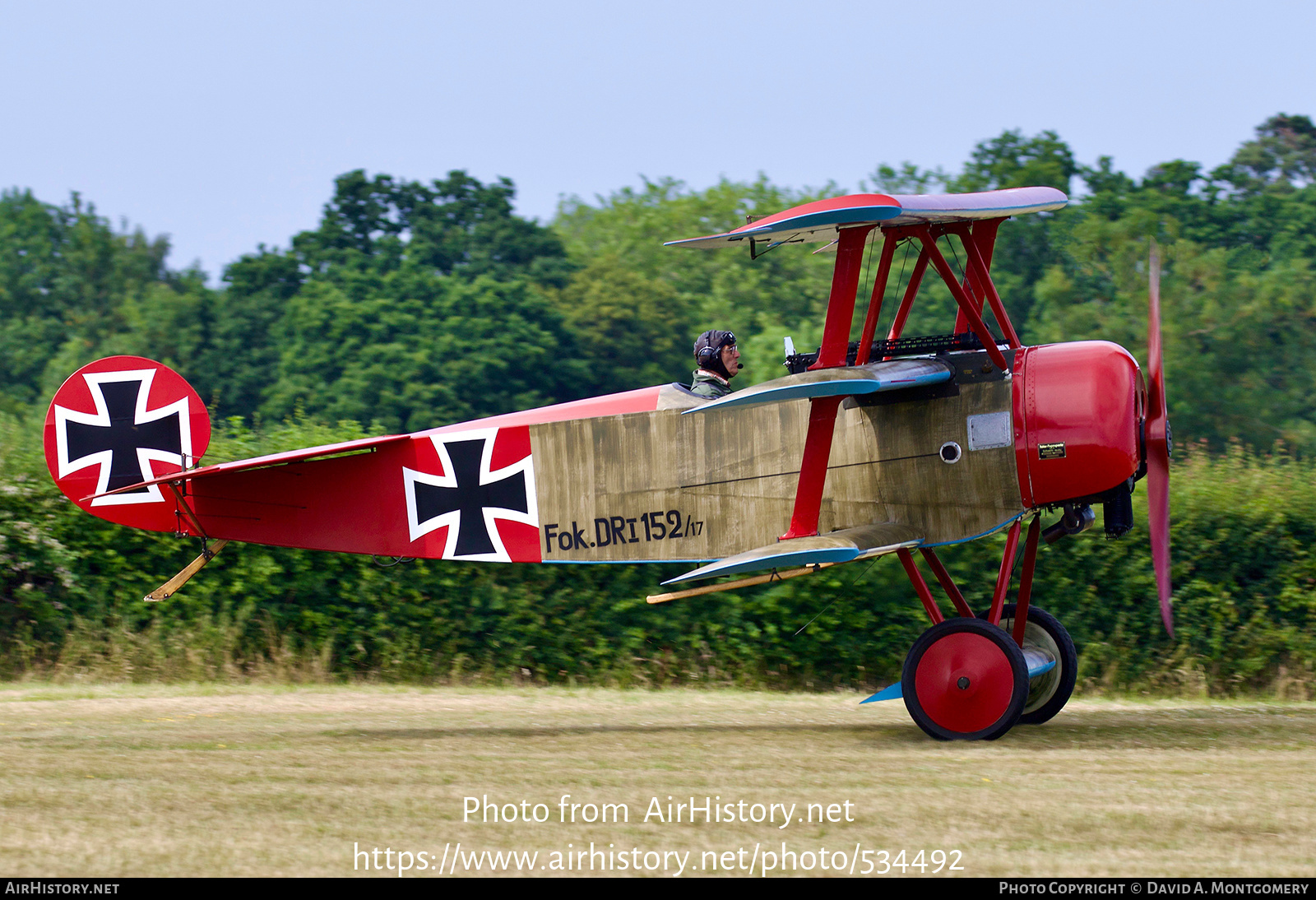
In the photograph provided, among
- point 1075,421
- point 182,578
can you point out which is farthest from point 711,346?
point 182,578

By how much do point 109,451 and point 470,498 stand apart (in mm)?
2566

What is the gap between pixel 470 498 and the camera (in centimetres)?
848

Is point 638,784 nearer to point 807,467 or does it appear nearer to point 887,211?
point 807,467

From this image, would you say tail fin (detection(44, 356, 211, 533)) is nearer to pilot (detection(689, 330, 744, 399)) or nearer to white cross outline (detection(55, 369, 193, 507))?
white cross outline (detection(55, 369, 193, 507))

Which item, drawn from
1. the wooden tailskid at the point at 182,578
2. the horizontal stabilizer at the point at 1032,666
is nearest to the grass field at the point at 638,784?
the horizontal stabilizer at the point at 1032,666

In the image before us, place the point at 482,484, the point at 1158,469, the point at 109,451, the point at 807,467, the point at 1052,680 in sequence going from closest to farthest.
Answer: the point at 807,467 < the point at 1158,469 < the point at 1052,680 < the point at 482,484 < the point at 109,451

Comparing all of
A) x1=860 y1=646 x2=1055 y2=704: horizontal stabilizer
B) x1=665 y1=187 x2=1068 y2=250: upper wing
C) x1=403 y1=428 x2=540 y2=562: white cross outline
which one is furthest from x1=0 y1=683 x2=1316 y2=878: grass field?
x1=665 y1=187 x2=1068 y2=250: upper wing

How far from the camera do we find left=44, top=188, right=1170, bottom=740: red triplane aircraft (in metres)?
7.21

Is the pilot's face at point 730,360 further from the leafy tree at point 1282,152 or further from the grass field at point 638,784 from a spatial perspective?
→ the leafy tree at point 1282,152

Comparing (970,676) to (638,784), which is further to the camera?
(970,676)

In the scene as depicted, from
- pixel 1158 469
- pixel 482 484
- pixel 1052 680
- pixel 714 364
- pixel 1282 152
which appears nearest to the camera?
pixel 1158 469

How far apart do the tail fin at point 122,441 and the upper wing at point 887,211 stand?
3.84 m

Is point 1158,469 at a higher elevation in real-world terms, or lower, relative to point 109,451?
lower

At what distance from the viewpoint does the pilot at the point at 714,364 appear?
827 cm
